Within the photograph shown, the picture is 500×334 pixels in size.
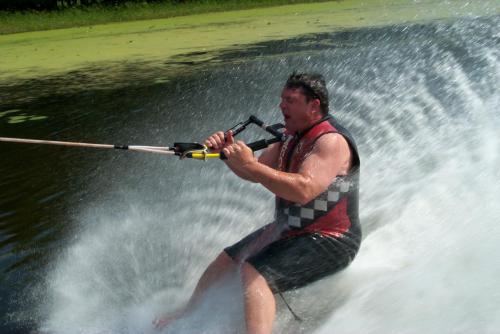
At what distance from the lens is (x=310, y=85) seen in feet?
9.15

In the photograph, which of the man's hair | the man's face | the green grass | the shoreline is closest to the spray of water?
the man's face

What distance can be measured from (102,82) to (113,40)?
6432 millimetres

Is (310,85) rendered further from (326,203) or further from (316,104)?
(326,203)

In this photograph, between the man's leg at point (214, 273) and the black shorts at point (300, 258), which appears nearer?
the black shorts at point (300, 258)

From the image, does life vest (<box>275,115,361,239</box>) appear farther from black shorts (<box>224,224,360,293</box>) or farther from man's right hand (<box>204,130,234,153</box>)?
man's right hand (<box>204,130,234,153</box>)

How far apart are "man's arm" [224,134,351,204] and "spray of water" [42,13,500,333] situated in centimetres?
73

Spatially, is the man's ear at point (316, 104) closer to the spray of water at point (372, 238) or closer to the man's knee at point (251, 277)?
the man's knee at point (251, 277)

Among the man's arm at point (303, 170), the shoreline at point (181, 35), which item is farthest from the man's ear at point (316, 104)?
the shoreline at point (181, 35)

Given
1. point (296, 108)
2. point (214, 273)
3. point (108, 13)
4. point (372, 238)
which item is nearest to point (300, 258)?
point (214, 273)

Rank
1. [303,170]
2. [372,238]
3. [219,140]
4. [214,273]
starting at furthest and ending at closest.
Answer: [372,238] < [214,273] < [219,140] < [303,170]

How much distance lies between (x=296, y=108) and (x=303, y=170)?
318 millimetres

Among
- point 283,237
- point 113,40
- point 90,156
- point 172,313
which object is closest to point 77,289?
point 172,313

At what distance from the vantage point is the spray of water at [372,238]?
3.02 metres

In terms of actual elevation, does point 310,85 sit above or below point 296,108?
above
